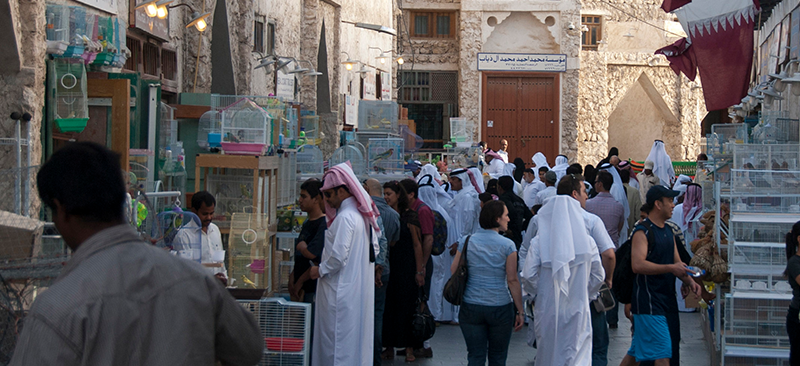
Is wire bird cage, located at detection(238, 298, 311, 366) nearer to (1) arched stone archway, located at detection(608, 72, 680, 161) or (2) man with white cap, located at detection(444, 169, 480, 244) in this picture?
(2) man with white cap, located at detection(444, 169, 480, 244)

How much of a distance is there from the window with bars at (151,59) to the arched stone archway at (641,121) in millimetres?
20545

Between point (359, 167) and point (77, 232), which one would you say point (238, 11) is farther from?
point (77, 232)

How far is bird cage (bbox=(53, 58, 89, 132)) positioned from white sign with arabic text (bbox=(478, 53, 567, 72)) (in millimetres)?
19564

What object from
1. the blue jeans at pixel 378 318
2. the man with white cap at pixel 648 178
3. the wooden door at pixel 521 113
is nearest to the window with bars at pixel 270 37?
the man with white cap at pixel 648 178

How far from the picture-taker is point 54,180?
76.4 inches

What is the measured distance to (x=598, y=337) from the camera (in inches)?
222

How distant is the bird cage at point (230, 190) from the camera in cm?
710

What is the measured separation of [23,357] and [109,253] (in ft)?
1.01

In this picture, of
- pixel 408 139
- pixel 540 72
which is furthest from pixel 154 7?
pixel 540 72

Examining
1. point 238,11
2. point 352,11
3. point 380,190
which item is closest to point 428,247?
point 380,190

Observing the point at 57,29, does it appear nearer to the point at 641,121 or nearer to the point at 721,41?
the point at 721,41

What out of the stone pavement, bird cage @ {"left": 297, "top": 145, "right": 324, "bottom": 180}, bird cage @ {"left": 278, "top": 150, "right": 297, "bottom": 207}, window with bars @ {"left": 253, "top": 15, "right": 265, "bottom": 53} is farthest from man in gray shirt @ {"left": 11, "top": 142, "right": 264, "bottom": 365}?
window with bars @ {"left": 253, "top": 15, "right": 265, "bottom": 53}

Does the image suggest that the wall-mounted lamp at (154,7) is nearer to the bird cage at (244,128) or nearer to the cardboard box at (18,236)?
the bird cage at (244,128)

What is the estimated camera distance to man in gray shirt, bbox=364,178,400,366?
19.9 feet
